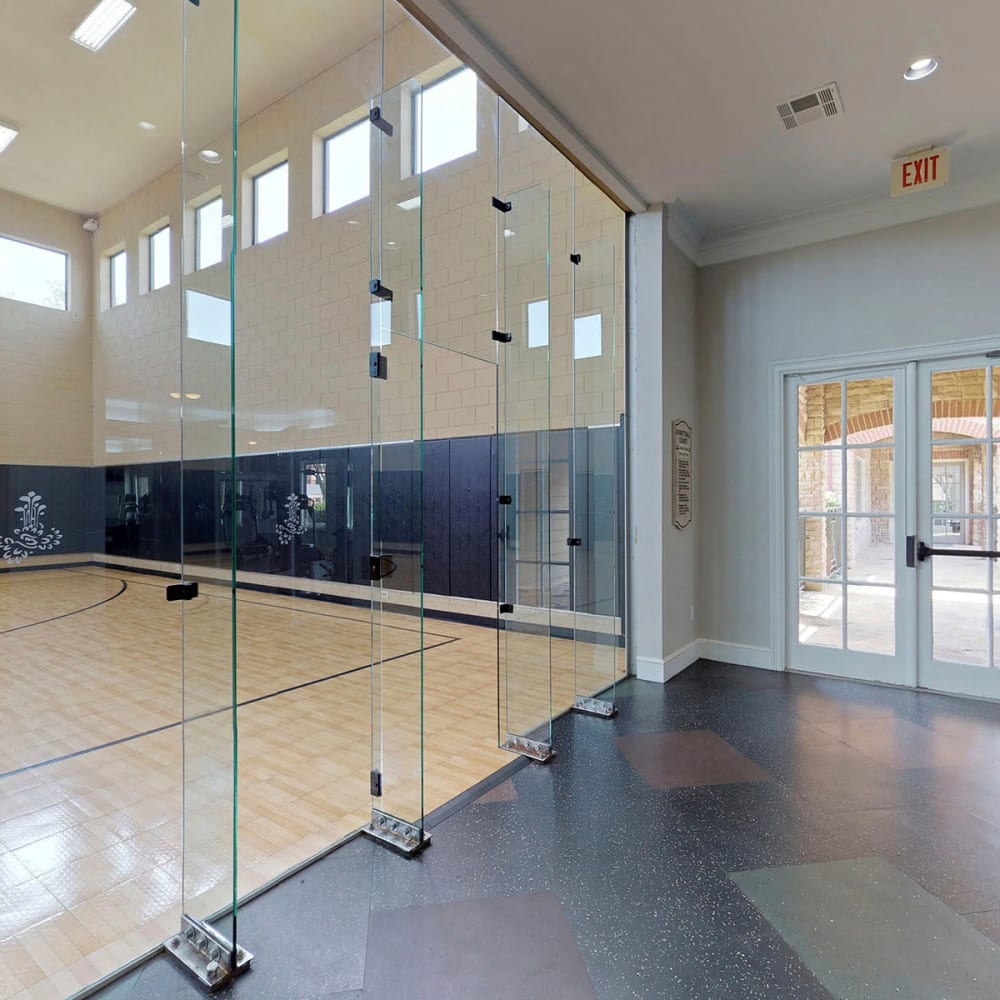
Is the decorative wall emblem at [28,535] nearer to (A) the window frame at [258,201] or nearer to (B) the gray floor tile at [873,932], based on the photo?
(B) the gray floor tile at [873,932]

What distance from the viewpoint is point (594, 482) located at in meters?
3.77

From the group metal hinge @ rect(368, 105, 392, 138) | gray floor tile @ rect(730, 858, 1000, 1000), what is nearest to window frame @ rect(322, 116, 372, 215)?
metal hinge @ rect(368, 105, 392, 138)

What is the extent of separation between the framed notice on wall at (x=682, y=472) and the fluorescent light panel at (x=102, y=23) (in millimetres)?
3595

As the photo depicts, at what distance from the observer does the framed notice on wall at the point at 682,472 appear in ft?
14.0

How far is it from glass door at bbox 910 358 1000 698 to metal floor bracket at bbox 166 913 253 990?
4.18m

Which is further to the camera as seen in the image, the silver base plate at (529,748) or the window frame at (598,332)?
the window frame at (598,332)

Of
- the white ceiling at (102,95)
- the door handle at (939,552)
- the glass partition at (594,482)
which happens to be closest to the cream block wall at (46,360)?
the white ceiling at (102,95)

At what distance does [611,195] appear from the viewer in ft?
12.6

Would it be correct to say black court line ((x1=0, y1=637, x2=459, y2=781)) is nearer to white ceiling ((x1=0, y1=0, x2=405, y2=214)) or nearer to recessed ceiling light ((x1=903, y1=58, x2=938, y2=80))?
white ceiling ((x1=0, y1=0, x2=405, y2=214))

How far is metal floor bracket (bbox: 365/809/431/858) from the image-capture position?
2.06 m

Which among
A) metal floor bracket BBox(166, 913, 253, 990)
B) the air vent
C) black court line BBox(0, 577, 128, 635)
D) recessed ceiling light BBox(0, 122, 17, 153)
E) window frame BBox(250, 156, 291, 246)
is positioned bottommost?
metal floor bracket BBox(166, 913, 253, 990)

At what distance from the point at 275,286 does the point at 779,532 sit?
5.25 metres

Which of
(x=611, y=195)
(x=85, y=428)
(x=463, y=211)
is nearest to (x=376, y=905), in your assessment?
(x=85, y=428)

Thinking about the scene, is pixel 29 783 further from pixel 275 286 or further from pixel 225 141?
pixel 275 286
